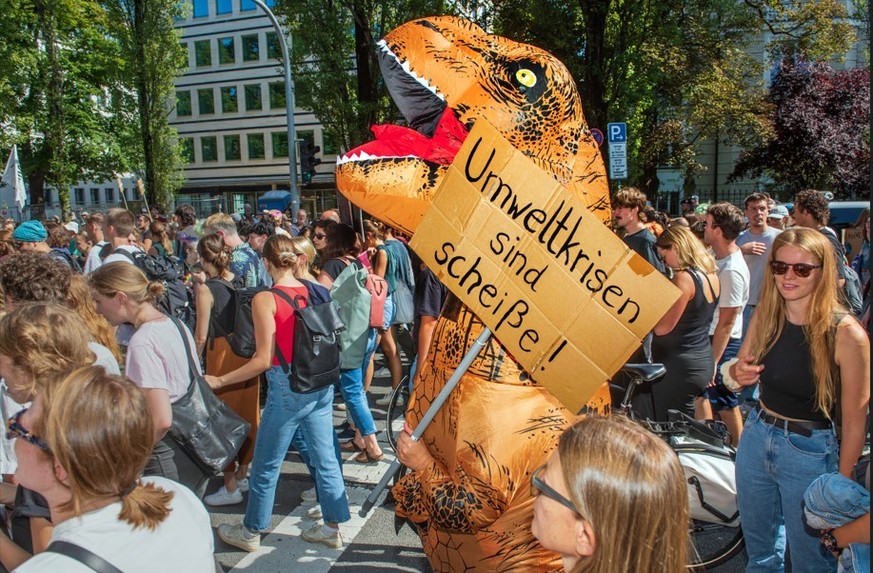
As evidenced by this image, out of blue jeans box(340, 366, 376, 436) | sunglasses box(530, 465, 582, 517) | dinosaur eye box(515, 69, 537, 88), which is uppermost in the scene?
dinosaur eye box(515, 69, 537, 88)

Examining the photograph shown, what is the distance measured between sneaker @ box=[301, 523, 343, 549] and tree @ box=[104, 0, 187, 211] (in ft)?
76.9

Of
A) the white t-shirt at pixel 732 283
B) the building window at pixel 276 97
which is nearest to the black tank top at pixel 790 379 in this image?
the white t-shirt at pixel 732 283

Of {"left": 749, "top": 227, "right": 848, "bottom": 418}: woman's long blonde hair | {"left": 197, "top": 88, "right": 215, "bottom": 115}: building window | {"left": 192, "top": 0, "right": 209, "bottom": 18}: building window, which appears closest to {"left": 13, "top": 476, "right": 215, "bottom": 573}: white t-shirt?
{"left": 749, "top": 227, "right": 848, "bottom": 418}: woman's long blonde hair

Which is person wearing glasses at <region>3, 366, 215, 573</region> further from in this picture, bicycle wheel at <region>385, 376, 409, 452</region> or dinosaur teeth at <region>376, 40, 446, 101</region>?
bicycle wheel at <region>385, 376, 409, 452</region>

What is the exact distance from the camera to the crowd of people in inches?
56.7

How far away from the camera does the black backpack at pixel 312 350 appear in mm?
3740

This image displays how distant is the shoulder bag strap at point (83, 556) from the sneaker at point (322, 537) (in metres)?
2.55

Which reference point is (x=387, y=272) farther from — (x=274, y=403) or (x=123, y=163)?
(x=123, y=163)

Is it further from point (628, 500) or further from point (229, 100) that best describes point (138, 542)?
point (229, 100)

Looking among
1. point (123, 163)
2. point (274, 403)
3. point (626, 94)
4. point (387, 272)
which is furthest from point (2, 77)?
point (274, 403)

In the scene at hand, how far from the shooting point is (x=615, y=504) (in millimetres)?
1363

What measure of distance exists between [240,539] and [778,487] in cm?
286

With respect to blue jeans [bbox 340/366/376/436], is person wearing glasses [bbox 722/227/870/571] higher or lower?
higher

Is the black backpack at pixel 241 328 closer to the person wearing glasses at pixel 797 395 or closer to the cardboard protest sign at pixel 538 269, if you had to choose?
the cardboard protest sign at pixel 538 269
